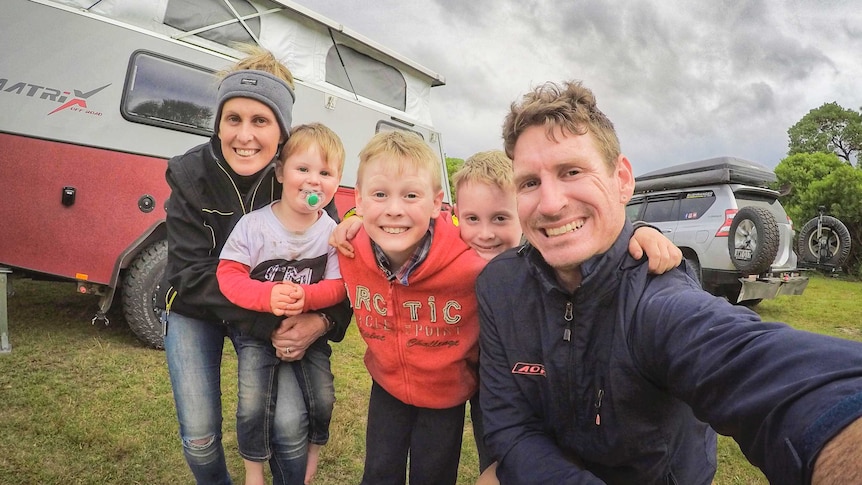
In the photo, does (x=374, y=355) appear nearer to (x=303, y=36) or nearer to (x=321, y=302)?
(x=321, y=302)

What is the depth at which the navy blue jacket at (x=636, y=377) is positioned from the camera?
0.93 metres

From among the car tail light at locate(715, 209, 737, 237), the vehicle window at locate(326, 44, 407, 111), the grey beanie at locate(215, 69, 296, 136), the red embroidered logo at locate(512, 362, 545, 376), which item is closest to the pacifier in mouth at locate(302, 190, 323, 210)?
the grey beanie at locate(215, 69, 296, 136)

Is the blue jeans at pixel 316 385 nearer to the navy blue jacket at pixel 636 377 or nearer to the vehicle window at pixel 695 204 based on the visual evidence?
the navy blue jacket at pixel 636 377

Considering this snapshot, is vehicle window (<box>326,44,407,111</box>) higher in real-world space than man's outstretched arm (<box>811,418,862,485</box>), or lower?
higher

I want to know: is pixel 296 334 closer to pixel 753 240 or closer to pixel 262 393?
pixel 262 393

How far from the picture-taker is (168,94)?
14.7ft

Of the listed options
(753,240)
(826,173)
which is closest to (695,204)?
(753,240)

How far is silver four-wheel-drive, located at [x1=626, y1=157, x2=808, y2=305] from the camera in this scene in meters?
7.31

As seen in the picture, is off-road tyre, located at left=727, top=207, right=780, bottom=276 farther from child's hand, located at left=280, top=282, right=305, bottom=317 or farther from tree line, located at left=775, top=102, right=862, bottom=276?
child's hand, located at left=280, top=282, right=305, bottom=317

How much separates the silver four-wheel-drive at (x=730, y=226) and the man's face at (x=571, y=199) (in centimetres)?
602

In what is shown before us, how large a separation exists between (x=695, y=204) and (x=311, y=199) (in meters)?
8.14

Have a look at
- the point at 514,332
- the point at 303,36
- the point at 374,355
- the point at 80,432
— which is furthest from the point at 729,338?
the point at 303,36

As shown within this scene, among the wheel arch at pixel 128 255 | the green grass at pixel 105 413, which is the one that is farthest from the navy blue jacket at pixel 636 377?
the wheel arch at pixel 128 255

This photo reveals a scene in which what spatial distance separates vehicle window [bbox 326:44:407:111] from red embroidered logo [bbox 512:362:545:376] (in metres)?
4.97
